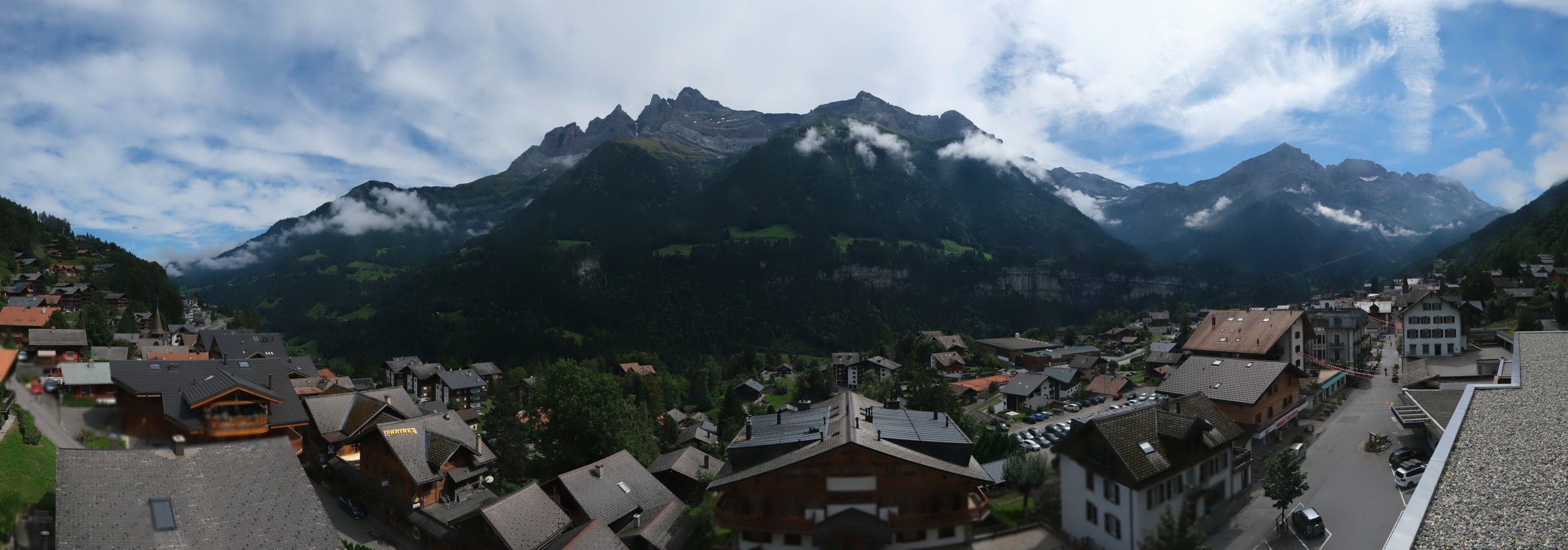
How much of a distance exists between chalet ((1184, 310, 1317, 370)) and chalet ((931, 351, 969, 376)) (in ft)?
90.3

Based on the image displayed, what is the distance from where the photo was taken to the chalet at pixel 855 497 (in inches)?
303

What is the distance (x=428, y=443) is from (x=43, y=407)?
13.4m

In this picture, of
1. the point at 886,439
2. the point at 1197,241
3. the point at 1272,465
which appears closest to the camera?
the point at 886,439

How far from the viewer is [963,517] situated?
7.81 meters

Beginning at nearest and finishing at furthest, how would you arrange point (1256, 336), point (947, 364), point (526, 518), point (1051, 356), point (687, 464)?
point (526, 518)
point (687, 464)
point (1256, 336)
point (947, 364)
point (1051, 356)

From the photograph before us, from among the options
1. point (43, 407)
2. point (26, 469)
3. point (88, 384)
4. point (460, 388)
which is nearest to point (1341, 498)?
point (88, 384)

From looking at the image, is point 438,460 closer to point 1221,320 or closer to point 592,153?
point 1221,320

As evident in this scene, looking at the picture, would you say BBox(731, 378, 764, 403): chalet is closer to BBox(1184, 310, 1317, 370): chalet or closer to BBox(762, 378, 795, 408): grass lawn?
BBox(762, 378, 795, 408): grass lawn

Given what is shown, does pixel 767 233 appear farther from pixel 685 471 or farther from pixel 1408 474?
pixel 1408 474

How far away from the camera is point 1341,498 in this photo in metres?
10.2

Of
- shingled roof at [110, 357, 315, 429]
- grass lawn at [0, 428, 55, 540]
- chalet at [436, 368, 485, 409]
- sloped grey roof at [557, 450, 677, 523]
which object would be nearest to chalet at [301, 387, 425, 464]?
shingled roof at [110, 357, 315, 429]

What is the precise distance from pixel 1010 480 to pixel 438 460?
1356 centimetres

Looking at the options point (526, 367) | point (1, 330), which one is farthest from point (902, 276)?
point (1, 330)

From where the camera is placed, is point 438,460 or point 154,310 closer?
point 438,460
